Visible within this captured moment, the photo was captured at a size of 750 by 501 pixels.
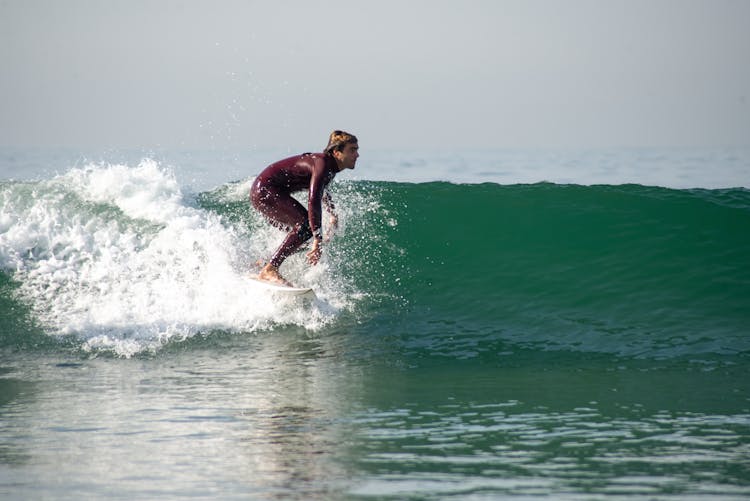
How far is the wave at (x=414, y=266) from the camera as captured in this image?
914cm

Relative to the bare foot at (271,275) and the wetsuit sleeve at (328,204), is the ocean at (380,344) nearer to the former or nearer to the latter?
the bare foot at (271,275)

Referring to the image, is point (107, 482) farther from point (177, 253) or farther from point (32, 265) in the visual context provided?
point (32, 265)

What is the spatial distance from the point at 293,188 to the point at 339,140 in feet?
2.51

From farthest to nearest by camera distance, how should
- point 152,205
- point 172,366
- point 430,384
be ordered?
point 152,205 → point 172,366 → point 430,384

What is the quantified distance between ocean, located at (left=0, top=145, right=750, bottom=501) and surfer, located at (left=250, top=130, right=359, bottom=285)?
23.8 inches

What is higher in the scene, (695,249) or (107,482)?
(695,249)

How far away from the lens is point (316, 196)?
28.5 ft

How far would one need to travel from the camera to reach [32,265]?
11195 millimetres

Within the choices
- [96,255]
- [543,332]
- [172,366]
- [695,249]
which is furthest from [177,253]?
[695,249]

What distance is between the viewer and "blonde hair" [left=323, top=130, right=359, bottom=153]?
28.8ft

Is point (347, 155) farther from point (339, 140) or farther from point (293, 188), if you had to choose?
point (293, 188)

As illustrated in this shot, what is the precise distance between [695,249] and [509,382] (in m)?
5.00

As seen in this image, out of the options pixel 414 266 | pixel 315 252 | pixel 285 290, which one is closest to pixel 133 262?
pixel 285 290

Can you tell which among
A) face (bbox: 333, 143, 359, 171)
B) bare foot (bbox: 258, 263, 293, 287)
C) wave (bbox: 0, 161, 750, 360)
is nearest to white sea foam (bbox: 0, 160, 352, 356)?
wave (bbox: 0, 161, 750, 360)
